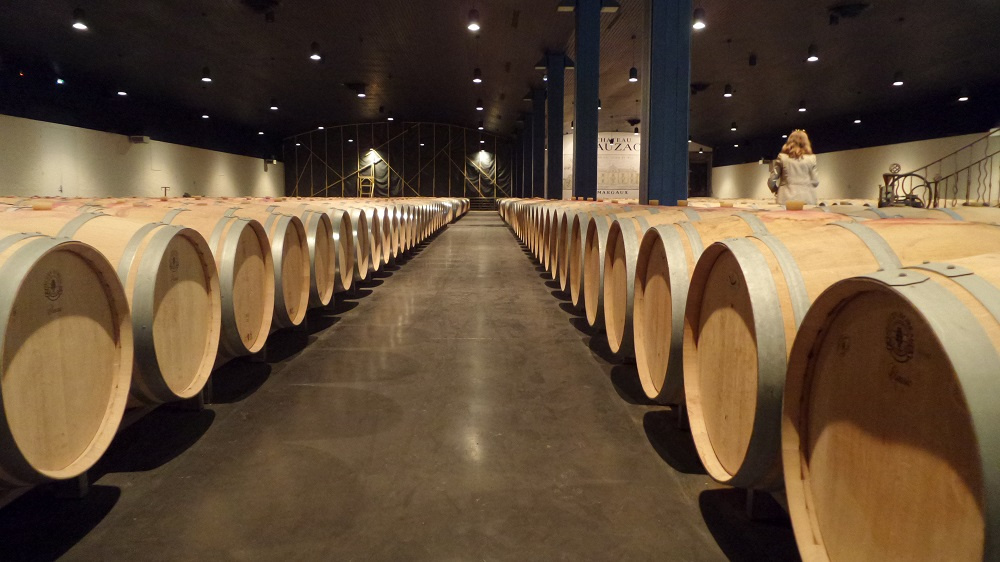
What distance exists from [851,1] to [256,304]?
1317cm

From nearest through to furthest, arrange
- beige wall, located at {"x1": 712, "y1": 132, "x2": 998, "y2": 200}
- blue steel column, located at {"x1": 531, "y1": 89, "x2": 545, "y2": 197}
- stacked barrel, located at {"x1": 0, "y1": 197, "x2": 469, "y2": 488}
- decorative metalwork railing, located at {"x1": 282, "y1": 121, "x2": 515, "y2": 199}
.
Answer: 1. stacked barrel, located at {"x1": 0, "y1": 197, "x2": 469, "y2": 488}
2. beige wall, located at {"x1": 712, "y1": 132, "x2": 998, "y2": 200}
3. blue steel column, located at {"x1": 531, "y1": 89, "x2": 545, "y2": 197}
4. decorative metalwork railing, located at {"x1": 282, "y1": 121, "x2": 515, "y2": 199}

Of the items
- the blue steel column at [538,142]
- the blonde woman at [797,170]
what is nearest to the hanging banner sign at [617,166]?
the blue steel column at [538,142]

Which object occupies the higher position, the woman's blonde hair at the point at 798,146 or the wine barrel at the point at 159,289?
the woman's blonde hair at the point at 798,146

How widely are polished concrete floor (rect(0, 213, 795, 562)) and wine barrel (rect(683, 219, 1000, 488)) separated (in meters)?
0.39

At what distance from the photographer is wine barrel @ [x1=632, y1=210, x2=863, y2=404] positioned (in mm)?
2426

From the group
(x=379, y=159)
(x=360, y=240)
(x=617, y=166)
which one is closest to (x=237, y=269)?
(x=360, y=240)

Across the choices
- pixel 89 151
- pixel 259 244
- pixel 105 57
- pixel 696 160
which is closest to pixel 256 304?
pixel 259 244

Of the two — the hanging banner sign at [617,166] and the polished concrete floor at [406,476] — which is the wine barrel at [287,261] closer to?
the polished concrete floor at [406,476]

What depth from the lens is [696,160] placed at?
45.1 m

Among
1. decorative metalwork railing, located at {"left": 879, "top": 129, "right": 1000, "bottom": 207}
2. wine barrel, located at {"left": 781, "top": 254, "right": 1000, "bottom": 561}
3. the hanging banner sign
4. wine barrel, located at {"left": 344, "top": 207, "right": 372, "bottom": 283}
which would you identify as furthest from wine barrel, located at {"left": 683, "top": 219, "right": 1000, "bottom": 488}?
the hanging banner sign

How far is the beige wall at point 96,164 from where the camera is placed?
1590 centimetres

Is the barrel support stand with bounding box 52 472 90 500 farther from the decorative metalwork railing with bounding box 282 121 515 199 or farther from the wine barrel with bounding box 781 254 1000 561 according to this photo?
the decorative metalwork railing with bounding box 282 121 515 199

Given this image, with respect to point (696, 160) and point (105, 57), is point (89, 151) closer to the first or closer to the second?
point (105, 57)

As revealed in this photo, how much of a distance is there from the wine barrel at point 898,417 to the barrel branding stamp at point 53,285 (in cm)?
225
